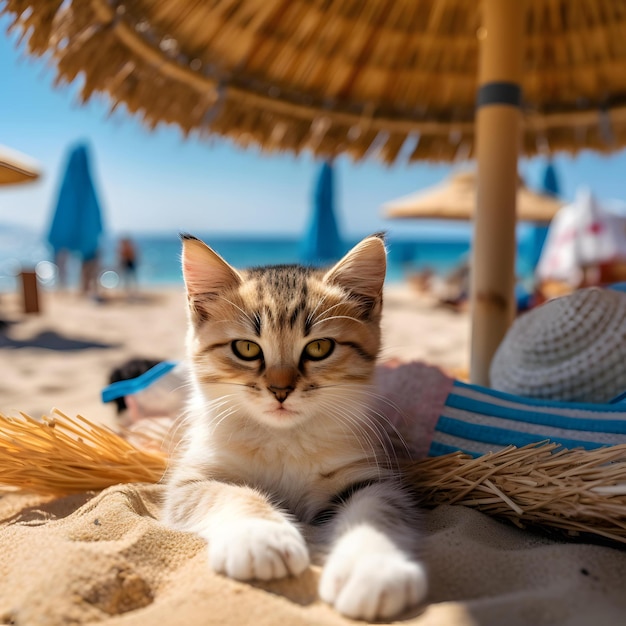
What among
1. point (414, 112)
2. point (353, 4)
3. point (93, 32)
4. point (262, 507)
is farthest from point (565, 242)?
point (262, 507)

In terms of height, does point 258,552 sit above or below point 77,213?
below

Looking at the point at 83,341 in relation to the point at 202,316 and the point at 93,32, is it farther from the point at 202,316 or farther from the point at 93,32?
Answer: the point at 202,316

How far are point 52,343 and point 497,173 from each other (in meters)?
4.48

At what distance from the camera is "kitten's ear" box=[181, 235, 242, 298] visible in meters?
1.52

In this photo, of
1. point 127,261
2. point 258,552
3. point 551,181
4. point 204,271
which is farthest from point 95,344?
point 551,181

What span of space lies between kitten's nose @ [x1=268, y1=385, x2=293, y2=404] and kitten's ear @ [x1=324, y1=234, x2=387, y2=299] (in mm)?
411

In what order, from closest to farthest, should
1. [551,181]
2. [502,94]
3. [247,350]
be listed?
[247,350] < [502,94] < [551,181]

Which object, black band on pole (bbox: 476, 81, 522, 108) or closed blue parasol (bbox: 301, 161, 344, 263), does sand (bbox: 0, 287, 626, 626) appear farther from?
closed blue parasol (bbox: 301, 161, 344, 263)

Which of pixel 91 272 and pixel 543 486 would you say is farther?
pixel 91 272

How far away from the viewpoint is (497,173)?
89.0 inches

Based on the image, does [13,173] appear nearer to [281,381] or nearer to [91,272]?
[281,381]

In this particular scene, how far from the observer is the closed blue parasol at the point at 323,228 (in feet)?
34.7

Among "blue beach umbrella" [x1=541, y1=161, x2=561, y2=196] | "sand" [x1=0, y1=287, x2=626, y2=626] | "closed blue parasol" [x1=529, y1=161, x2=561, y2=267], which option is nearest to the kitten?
"sand" [x1=0, y1=287, x2=626, y2=626]

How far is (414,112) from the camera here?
10.5ft
